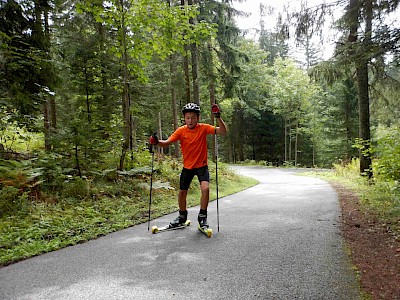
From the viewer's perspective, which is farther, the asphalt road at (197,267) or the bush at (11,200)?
the bush at (11,200)

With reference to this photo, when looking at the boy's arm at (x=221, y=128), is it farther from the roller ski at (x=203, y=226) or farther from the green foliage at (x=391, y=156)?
the green foliage at (x=391, y=156)

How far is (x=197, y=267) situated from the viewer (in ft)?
11.7

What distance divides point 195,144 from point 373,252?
10.2ft

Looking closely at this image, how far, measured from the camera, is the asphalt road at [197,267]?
2.97 metres

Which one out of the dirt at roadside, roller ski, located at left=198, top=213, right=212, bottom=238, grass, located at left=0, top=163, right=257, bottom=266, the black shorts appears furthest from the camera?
the black shorts

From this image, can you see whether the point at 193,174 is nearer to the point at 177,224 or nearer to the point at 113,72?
the point at 177,224

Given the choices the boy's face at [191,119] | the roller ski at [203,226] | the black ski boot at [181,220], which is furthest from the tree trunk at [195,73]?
the roller ski at [203,226]

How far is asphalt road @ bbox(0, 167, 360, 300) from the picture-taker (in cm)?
297

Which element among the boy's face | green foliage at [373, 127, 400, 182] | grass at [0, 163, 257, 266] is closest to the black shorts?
the boy's face

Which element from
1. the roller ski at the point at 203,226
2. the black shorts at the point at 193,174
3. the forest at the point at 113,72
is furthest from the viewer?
the forest at the point at 113,72

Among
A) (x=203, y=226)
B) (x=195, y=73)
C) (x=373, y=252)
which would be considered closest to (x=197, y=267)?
(x=203, y=226)

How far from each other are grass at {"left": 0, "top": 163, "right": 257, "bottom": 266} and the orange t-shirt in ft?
5.87

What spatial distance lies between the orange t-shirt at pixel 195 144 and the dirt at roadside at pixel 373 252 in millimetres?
2660

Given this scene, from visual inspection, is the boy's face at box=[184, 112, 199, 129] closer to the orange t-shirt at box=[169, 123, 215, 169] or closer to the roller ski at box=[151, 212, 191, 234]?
the orange t-shirt at box=[169, 123, 215, 169]
